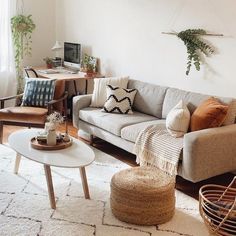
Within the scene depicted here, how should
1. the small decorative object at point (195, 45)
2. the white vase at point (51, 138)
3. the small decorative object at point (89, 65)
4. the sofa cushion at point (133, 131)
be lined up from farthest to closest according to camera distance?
the small decorative object at point (89, 65), the small decorative object at point (195, 45), the sofa cushion at point (133, 131), the white vase at point (51, 138)

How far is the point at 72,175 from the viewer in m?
3.50

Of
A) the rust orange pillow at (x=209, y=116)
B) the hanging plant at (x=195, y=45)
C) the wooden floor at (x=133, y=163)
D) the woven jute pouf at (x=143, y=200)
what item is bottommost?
the wooden floor at (x=133, y=163)

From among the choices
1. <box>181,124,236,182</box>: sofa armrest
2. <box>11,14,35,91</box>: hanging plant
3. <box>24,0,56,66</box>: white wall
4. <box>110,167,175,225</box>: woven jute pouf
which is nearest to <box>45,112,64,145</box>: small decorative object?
<box>110,167,175,225</box>: woven jute pouf

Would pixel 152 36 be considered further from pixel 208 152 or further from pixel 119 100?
pixel 208 152

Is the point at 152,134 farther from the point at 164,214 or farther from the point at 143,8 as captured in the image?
the point at 143,8

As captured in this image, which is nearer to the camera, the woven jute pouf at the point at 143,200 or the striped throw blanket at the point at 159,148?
the woven jute pouf at the point at 143,200

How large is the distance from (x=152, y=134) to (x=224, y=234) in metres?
1.52

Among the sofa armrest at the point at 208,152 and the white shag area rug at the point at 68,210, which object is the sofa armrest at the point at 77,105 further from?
the sofa armrest at the point at 208,152

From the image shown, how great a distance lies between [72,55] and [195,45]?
2.35 m

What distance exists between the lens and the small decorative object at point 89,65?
209 inches

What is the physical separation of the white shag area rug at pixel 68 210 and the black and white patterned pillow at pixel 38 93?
1099mm

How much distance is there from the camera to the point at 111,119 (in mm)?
4008

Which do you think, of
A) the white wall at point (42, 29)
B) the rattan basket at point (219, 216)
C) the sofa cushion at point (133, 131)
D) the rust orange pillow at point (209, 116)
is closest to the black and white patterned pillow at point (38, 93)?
the sofa cushion at point (133, 131)

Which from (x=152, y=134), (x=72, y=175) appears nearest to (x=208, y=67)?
(x=152, y=134)
